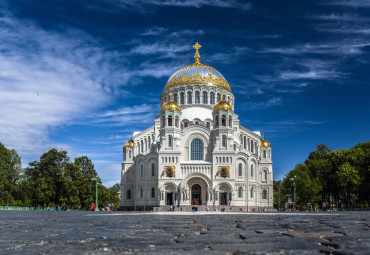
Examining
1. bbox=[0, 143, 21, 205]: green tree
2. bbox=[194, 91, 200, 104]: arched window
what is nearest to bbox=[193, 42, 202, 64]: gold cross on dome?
bbox=[194, 91, 200, 104]: arched window

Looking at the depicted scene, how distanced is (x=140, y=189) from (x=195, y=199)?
8954mm

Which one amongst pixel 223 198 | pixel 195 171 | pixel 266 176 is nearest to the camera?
pixel 223 198

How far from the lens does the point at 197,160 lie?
54000mm

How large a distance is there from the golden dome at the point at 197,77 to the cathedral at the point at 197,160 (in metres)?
0.22

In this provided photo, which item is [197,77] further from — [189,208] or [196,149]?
[189,208]

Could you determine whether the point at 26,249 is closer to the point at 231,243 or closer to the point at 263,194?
the point at 231,243

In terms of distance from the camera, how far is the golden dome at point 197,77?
64.7m

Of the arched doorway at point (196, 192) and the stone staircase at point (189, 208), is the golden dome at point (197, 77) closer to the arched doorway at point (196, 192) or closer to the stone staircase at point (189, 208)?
the arched doorway at point (196, 192)

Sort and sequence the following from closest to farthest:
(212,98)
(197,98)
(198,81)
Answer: (197,98), (198,81), (212,98)

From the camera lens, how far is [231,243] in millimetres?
6000

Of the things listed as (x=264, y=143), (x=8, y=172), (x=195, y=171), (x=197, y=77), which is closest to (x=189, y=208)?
(x=195, y=171)

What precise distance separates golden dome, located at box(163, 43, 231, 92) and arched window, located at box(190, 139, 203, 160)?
13.1m

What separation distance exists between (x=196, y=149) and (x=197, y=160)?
1.97 meters

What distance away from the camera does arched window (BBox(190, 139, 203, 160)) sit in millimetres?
55062
